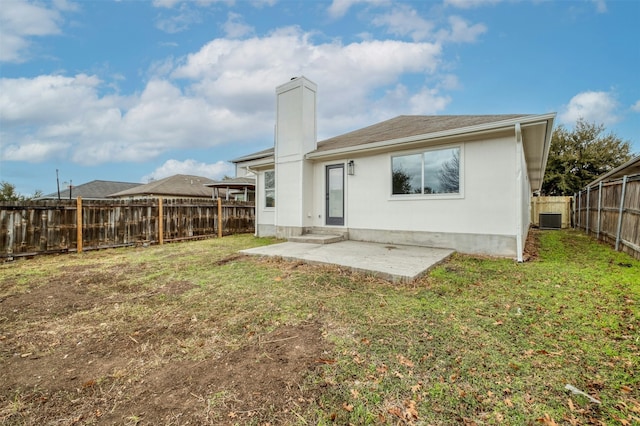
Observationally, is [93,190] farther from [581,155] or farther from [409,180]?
[581,155]

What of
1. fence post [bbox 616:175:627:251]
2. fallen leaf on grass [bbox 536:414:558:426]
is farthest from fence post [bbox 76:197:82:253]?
fence post [bbox 616:175:627:251]

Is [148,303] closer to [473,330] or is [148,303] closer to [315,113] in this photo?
[473,330]

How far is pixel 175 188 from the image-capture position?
25.3 m

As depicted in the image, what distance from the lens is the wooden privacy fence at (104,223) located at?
6695 millimetres

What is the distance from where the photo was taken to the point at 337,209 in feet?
28.6

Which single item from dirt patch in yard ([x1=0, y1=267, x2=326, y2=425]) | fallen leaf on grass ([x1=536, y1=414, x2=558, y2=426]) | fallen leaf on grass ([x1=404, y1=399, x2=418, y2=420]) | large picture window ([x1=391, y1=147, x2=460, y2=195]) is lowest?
dirt patch in yard ([x1=0, y1=267, x2=326, y2=425])

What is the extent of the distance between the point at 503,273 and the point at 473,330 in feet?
8.89

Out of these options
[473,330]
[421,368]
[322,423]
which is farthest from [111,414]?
[473,330]

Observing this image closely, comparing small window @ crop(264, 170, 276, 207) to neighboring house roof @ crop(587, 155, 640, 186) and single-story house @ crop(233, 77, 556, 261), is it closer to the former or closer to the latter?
single-story house @ crop(233, 77, 556, 261)

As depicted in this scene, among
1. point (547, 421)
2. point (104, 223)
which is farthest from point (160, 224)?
point (547, 421)

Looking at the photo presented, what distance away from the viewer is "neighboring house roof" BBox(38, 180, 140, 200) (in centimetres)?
2864

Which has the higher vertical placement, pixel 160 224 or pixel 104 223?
pixel 104 223

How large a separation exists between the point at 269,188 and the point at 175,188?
18.6m

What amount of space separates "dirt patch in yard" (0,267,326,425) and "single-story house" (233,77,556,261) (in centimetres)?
510
